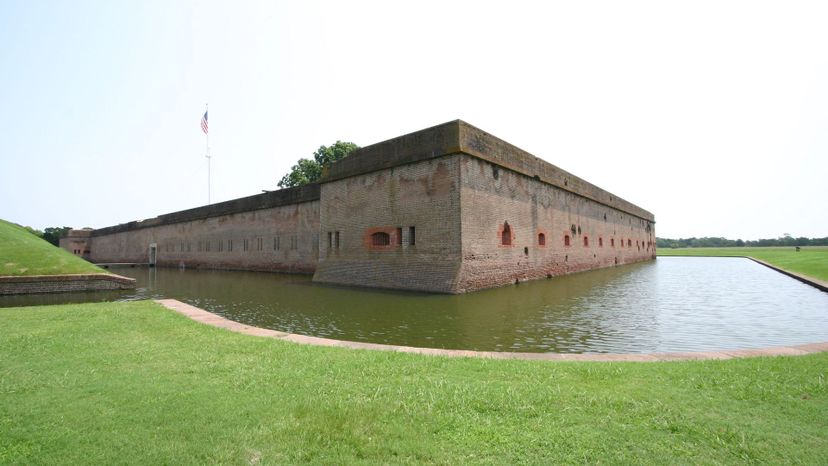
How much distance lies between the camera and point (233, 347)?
4.85 meters

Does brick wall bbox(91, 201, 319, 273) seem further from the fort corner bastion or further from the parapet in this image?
the parapet

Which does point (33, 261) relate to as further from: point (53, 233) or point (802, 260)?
point (53, 233)

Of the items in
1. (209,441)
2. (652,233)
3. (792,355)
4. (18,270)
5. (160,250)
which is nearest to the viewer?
(209,441)

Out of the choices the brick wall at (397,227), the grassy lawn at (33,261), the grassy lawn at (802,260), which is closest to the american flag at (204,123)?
the grassy lawn at (33,261)

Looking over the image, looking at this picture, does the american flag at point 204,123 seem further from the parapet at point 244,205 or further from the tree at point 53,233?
the tree at point 53,233

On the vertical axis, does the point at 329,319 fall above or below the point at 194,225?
below

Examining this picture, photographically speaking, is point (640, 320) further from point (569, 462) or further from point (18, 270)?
point (18, 270)

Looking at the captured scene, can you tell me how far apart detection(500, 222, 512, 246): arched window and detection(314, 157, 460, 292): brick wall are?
120 inches

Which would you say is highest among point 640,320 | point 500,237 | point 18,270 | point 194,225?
point 194,225

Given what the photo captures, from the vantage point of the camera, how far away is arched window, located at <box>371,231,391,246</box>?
14.9m

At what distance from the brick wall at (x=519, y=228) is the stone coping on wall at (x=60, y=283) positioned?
13.0 meters

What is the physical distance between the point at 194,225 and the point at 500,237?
1092 inches

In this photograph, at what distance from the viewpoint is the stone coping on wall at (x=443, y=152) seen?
13337 mm

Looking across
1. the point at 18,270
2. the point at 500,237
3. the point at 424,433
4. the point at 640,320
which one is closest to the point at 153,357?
the point at 424,433
